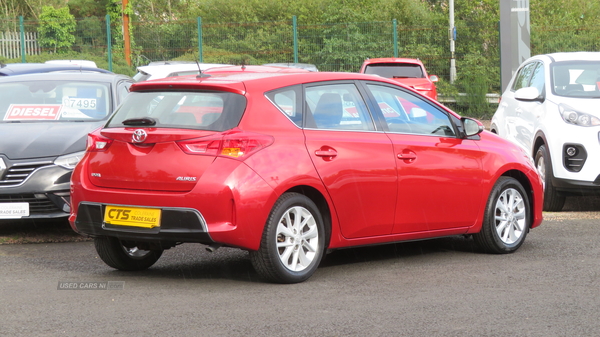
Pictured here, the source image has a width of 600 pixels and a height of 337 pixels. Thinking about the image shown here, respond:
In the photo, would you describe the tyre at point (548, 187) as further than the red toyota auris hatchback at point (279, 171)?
Answer: Yes

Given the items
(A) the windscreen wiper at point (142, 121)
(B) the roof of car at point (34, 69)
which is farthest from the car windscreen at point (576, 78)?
(B) the roof of car at point (34, 69)

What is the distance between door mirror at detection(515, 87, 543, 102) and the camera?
10469mm

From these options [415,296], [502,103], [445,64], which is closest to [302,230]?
[415,296]

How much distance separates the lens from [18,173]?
8.37 meters

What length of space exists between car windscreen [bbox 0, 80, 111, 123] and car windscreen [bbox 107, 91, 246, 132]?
3.05m

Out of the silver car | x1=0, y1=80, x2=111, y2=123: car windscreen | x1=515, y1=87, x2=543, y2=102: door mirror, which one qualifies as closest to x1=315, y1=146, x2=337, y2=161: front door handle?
the silver car

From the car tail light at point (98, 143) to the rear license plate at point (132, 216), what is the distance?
0.45 metres

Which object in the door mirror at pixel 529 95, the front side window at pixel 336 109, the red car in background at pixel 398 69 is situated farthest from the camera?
the red car in background at pixel 398 69

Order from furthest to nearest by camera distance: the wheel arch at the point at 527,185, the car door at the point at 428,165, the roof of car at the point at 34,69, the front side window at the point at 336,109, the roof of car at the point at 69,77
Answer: the roof of car at the point at 34,69 < the roof of car at the point at 69,77 < the wheel arch at the point at 527,185 < the car door at the point at 428,165 < the front side window at the point at 336,109

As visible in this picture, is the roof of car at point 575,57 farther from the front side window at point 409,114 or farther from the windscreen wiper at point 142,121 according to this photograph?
the windscreen wiper at point 142,121

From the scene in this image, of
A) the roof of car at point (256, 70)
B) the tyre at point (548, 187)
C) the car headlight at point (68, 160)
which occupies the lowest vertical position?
the tyre at point (548, 187)

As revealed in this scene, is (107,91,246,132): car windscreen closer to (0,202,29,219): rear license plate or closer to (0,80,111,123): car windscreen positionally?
(0,202,29,219): rear license plate

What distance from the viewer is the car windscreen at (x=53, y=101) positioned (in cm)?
956

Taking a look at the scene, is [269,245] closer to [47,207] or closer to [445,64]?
[47,207]
